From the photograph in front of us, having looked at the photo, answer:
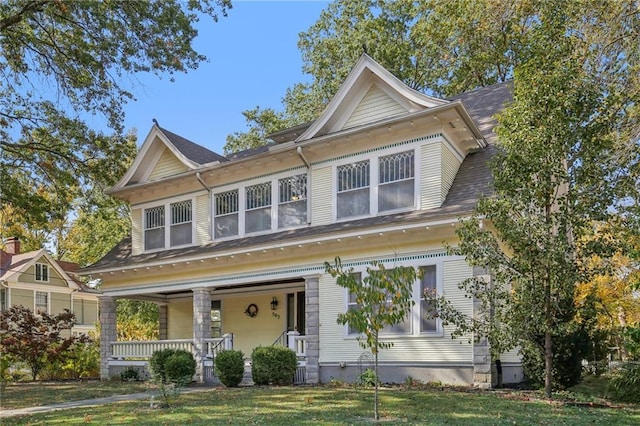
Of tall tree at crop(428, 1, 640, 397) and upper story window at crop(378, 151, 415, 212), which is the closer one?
tall tree at crop(428, 1, 640, 397)

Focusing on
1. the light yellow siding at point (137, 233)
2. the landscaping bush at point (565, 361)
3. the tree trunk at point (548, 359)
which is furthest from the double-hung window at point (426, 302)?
the light yellow siding at point (137, 233)

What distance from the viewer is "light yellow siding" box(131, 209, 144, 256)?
64.0ft

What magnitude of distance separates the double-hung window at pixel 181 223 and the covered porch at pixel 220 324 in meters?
1.81

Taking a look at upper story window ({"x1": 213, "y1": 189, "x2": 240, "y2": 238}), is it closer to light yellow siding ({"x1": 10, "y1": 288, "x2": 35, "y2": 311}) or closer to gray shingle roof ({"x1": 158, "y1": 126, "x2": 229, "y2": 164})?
gray shingle roof ({"x1": 158, "y1": 126, "x2": 229, "y2": 164})

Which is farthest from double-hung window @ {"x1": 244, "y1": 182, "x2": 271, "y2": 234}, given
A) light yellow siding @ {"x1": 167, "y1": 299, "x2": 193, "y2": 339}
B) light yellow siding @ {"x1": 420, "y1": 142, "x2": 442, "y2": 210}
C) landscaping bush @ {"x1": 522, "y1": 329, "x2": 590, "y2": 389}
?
landscaping bush @ {"x1": 522, "y1": 329, "x2": 590, "y2": 389}

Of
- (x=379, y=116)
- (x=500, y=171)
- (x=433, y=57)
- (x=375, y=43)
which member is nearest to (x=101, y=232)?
(x=375, y=43)

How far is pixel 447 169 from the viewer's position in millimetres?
14086

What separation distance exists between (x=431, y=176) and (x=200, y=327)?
324 inches

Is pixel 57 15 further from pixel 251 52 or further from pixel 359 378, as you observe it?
pixel 359 378

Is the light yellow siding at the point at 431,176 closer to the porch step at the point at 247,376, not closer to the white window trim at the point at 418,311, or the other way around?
the white window trim at the point at 418,311

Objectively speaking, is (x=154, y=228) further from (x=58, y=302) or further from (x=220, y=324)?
(x=58, y=302)

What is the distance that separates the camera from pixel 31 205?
18.1 meters

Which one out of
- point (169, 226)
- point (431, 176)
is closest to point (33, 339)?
point (169, 226)

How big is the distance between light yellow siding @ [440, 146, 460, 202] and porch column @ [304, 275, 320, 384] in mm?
4046
